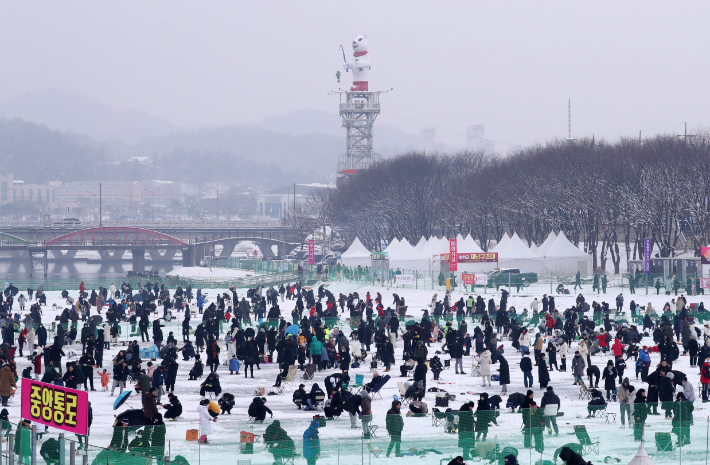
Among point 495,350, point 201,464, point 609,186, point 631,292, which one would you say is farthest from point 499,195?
point 201,464

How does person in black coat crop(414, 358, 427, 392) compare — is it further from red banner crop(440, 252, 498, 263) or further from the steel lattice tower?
the steel lattice tower

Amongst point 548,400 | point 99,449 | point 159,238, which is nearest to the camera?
point 99,449

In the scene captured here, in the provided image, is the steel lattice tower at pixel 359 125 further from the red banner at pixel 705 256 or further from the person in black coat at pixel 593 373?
the person in black coat at pixel 593 373

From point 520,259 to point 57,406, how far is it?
47.3m

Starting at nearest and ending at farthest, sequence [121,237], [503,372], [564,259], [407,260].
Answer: [503,372] < [564,259] < [407,260] < [121,237]

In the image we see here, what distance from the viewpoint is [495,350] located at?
2695cm

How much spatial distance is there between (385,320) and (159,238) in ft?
275

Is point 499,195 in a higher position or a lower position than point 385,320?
higher

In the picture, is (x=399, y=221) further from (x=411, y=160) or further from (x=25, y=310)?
(x=25, y=310)

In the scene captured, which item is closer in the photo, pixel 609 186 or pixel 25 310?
pixel 25 310

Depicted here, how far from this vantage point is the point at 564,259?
59188 mm

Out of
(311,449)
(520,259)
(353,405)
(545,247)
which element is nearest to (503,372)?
(353,405)

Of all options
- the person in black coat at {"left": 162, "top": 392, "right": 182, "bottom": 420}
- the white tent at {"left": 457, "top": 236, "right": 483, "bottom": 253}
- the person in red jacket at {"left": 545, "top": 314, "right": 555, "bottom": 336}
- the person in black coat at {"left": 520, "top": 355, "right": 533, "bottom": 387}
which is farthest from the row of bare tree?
the person in black coat at {"left": 162, "top": 392, "right": 182, "bottom": 420}

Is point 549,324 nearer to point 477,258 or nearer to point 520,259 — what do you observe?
point 477,258
